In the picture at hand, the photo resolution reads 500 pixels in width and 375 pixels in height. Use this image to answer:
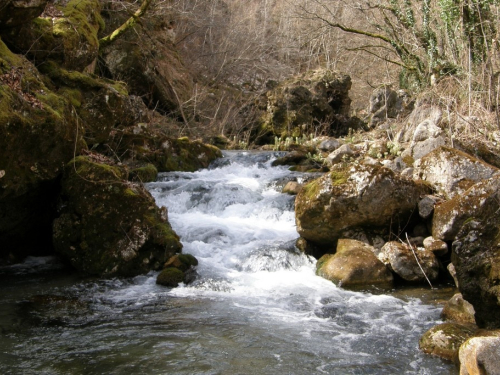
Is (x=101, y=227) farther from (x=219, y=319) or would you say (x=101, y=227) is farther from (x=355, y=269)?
(x=355, y=269)

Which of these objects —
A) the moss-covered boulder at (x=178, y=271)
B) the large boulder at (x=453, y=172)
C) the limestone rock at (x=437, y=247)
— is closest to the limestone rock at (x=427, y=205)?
the large boulder at (x=453, y=172)

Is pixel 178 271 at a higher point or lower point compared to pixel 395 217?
lower

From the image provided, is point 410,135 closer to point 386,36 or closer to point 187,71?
point 386,36

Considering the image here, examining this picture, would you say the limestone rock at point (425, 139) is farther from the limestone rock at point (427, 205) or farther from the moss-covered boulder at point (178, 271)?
the moss-covered boulder at point (178, 271)

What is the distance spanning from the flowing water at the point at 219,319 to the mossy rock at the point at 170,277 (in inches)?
4.6

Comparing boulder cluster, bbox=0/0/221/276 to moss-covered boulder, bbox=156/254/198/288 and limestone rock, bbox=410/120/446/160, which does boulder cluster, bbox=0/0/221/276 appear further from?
limestone rock, bbox=410/120/446/160

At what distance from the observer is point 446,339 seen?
13.9 feet

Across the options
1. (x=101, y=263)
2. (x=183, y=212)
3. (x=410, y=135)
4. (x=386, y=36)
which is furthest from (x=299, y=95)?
(x=101, y=263)

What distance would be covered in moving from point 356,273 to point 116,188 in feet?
11.8

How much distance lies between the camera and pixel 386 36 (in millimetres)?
14969

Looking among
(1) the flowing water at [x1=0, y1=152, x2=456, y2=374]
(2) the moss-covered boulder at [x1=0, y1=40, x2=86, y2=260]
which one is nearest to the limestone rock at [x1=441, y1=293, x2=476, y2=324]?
(1) the flowing water at [x1=0, y1=152, x2=456, y2=374]

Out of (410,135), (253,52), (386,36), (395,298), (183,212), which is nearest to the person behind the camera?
(395,298)

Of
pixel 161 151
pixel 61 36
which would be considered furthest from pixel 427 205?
pixel 161 151

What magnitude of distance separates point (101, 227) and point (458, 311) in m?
4.75
